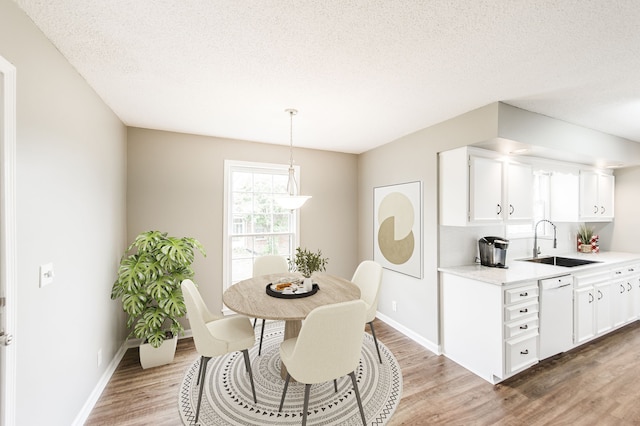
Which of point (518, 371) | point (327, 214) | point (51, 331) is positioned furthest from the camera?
point (327, 214)

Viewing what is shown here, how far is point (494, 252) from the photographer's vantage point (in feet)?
9.45

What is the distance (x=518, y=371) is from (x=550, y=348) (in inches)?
22.1

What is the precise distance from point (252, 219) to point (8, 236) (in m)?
2.54

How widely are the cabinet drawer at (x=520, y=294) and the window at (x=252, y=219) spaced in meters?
2.57

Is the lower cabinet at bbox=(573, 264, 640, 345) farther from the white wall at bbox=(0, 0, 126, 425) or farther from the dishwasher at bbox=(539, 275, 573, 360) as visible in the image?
the white wall at bbox=(0, 0, 126, 425)

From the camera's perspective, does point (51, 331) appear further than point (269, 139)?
No

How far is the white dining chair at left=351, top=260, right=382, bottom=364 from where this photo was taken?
103 inches

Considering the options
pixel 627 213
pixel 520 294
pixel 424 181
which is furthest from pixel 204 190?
pixel 627 213

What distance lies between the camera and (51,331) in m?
1.54

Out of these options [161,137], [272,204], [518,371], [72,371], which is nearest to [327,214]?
[272,204]

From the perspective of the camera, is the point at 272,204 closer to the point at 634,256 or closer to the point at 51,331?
the point at 51,331

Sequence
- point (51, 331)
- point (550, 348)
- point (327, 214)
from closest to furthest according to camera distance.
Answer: point (51, 331), point (550, 348), point (327, 214)

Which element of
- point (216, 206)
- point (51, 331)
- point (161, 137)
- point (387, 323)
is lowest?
point (387, 323)

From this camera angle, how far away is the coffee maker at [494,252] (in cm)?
284
